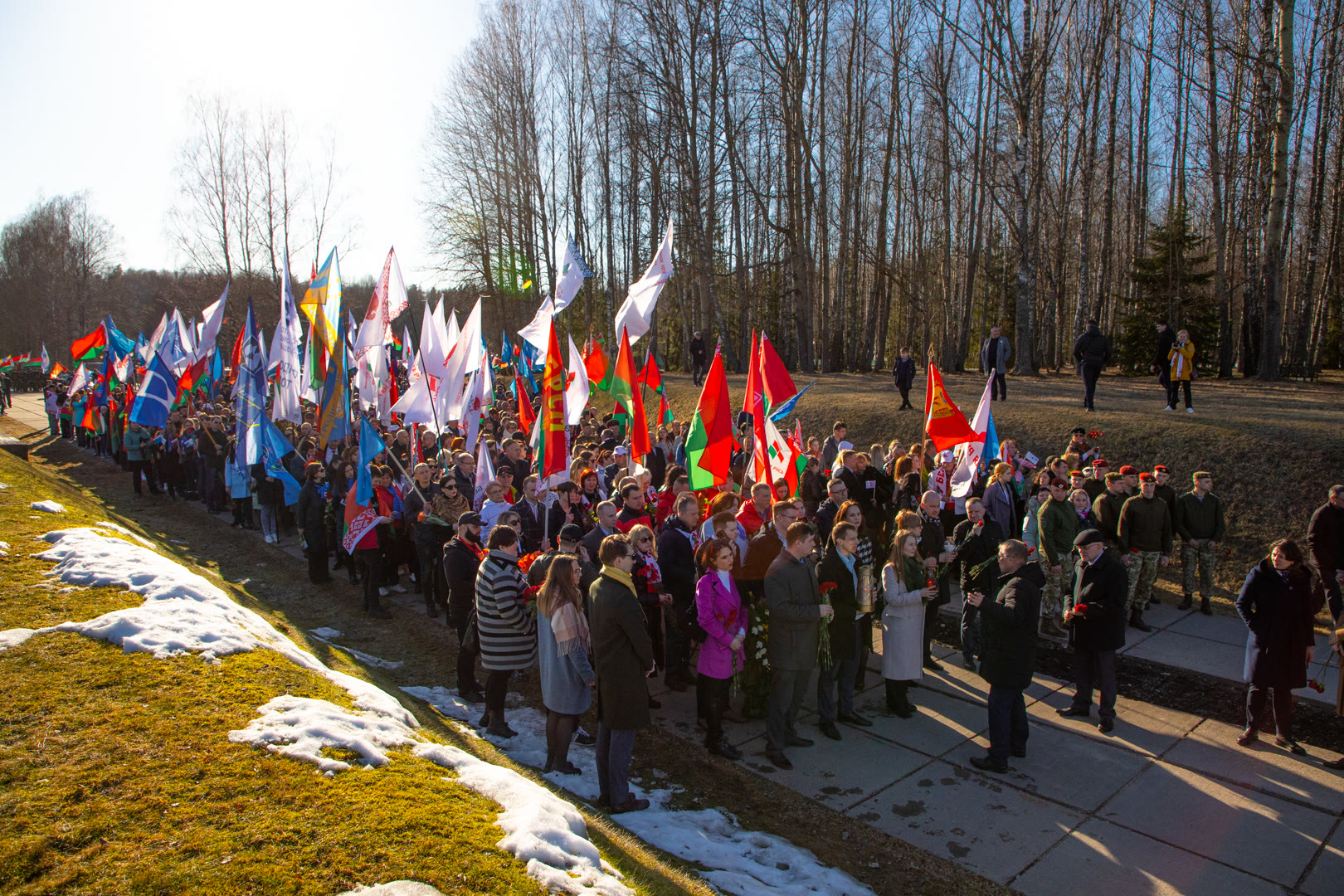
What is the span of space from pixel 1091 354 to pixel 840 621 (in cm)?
1159

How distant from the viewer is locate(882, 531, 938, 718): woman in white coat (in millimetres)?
6816

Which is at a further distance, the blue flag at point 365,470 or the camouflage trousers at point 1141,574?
the blue flag at point 365,470

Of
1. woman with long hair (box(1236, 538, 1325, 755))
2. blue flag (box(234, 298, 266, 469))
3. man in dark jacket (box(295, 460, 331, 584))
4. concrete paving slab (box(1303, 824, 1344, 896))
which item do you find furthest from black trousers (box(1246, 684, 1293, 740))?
blue flag (box(234, 298, 266, 469))

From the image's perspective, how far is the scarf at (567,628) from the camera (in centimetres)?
533

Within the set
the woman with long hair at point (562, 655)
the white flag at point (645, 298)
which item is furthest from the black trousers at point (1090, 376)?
the woman with long hair at point (562, 655)

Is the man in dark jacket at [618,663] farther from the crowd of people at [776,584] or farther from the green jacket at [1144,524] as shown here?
the green jacket at [1144,524]

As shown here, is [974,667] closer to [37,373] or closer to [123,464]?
[123,464]

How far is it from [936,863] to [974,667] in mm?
3639

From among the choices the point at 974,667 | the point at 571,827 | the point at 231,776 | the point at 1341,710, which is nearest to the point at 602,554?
the point at 571,827

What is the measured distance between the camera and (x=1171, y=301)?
90.6ft

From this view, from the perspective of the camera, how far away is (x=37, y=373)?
52.9m

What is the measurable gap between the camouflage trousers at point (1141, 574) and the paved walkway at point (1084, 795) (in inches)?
79.6

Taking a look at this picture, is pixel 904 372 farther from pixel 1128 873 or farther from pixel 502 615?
pixel 1128 873

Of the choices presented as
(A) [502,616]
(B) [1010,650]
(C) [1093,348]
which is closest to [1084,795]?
(B) [1010,650]
